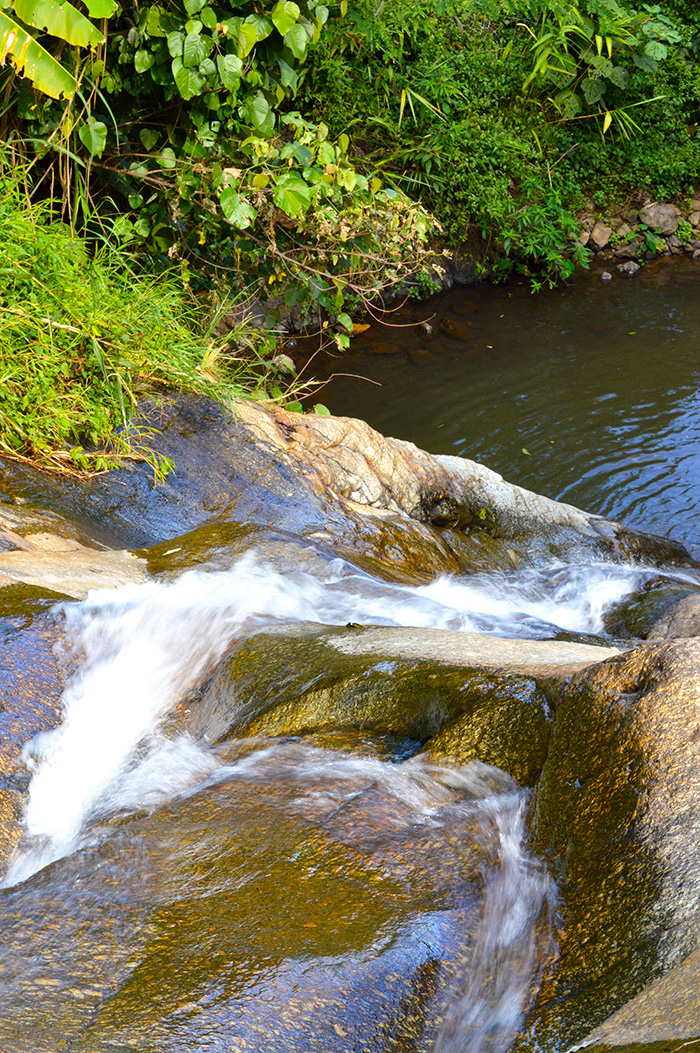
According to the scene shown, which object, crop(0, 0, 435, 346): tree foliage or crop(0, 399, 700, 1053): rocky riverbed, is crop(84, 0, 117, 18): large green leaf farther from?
crop(0, 399, 700, 1053): rocky riverbed

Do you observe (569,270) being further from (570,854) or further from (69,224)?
(570,854)

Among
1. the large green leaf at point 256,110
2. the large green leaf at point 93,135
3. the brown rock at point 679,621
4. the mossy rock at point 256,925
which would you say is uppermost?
the large green leaf at point 256,110

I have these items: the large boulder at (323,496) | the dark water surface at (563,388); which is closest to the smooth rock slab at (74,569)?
the large boulder at (323,496)

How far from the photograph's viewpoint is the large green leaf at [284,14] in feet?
16.8

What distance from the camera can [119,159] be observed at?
5695 mm

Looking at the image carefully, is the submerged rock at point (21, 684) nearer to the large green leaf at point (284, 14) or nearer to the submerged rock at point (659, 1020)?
the submerged rock at point (659, 1020)

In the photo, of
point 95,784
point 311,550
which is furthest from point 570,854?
point 311,550

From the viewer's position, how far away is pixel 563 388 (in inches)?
334

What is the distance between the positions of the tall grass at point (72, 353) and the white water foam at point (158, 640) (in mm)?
1153

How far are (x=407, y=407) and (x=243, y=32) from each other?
380 cm

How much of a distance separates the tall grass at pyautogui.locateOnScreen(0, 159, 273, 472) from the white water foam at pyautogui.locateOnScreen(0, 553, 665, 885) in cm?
115

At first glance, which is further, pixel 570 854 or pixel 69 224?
pixel 69 224

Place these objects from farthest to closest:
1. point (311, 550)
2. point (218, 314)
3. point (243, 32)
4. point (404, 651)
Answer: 1. point (218, 314)
2. point (243, 32)
3. point (311, 550)
4. point (404, 651)

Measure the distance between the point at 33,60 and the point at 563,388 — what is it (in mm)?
5651
